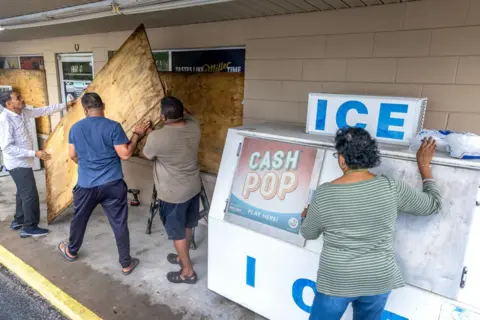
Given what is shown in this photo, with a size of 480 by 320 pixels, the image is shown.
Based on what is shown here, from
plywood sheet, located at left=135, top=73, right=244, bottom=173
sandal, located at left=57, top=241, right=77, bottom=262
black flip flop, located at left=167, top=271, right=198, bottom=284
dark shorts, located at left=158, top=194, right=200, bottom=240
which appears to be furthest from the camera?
plywood sheet, located at left=135, top=73, right=244, bottom=173

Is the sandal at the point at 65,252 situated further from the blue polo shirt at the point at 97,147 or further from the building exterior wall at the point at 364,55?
the building exterior wall at the point at 364,55

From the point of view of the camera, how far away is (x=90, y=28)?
4641 millimetres

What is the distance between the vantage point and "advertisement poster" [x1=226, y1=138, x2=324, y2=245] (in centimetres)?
226

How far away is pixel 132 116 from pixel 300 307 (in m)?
2.46

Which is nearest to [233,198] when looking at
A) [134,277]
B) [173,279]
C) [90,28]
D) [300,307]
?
[300,307]

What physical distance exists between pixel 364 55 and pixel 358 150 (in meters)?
1.52

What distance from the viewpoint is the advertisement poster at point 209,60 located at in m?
3.70

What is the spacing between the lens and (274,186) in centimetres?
238

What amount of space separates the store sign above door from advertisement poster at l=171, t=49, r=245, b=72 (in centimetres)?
148

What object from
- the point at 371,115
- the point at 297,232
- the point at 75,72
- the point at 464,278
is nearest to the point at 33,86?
the point at 75,72

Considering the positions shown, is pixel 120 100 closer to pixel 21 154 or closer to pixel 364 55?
pixel 21 154

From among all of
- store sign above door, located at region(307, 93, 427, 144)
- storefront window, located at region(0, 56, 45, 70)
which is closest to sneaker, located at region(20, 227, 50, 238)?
store sign above door, located at region(307, 93, 427, 144)

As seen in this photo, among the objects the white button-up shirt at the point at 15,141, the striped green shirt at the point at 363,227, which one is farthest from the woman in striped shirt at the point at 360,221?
the white button-up shirt at the point at 15,141

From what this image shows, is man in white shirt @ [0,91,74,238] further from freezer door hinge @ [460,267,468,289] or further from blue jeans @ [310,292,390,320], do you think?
freezer door hinge @ [460,267,468,289]
